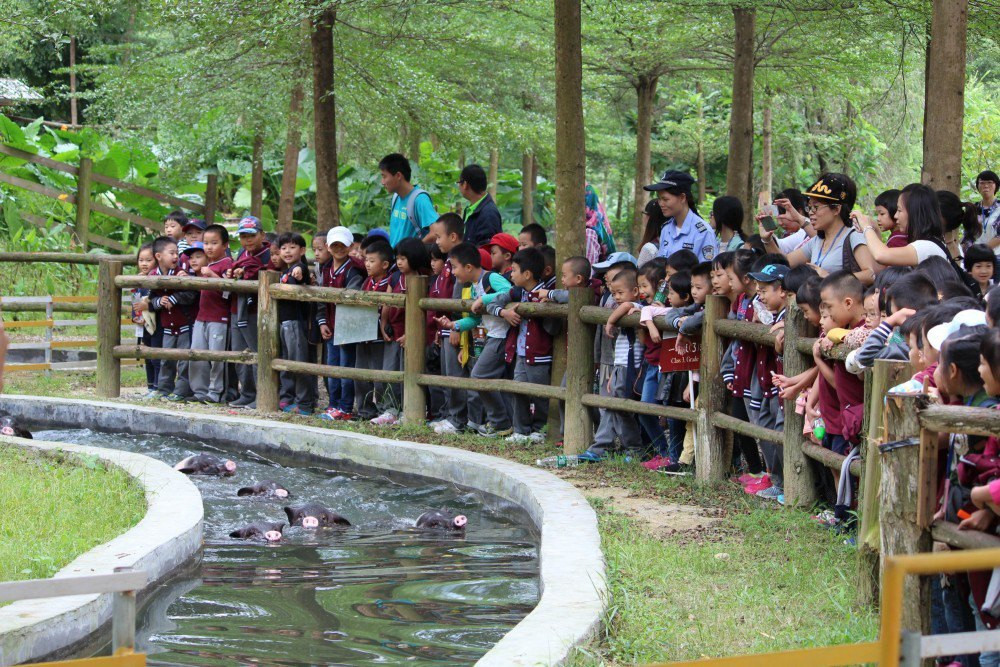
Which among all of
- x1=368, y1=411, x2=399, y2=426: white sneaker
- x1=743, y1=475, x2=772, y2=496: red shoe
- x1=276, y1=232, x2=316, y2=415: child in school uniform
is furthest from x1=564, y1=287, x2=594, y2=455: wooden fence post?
x1=276, y1=232, x2=316, y2=415: child in school uniform

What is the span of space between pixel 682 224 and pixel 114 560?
5.41 m

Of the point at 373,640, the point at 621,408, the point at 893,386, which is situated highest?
the point at 893,386

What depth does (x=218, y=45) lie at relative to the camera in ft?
40.8

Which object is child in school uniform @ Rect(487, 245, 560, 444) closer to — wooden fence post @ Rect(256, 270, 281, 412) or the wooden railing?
wooden fence post @ Rect(256, 270, 281, 412)

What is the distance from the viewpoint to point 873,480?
498 cm

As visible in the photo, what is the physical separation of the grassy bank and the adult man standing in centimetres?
305

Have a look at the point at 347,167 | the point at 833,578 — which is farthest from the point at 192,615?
the point at 347,167

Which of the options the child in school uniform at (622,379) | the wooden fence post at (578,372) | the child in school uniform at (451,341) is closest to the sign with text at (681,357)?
the child in school uniform at (622,379)

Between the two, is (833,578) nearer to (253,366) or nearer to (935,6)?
(935,6)

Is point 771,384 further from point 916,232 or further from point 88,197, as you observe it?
point 88,197

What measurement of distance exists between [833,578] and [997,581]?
5.52 ft

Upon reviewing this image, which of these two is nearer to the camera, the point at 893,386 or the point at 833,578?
the point at 893,386

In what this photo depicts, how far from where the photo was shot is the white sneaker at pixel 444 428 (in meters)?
10.0

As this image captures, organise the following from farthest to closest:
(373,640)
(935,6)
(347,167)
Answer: (347,167)
(935,6)
(373,640)
